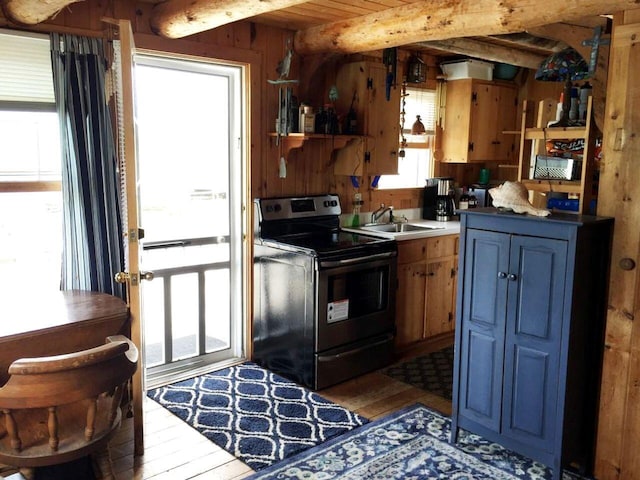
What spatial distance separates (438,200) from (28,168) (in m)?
3.37

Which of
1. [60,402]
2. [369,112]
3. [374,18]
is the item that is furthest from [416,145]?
[60,402]

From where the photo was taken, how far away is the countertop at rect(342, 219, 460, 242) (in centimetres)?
412

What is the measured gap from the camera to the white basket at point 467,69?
16.7 ft

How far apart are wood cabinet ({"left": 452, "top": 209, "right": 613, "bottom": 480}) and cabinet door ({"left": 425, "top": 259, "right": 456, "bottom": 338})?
4.94ft

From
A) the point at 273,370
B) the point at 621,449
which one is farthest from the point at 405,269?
the point at 621,449

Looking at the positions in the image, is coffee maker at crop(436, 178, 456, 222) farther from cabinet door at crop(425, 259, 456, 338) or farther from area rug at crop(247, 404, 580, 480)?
area rug at crop(247, 404, 580, 480)

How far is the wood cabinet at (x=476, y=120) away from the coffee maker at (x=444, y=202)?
0.26 metres

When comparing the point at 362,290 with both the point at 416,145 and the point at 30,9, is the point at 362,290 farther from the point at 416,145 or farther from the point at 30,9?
the point at 30,9

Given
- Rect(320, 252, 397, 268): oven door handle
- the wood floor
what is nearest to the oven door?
Rect(320, 252, 397, 268): oven door handle

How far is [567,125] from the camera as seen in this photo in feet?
9.59

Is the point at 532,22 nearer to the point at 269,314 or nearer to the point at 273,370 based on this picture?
the point at 269,314

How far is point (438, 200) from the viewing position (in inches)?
204

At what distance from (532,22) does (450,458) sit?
7.13ft

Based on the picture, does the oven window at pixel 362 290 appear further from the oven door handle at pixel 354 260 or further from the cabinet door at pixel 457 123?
the cabinet door at pixel 457 123
